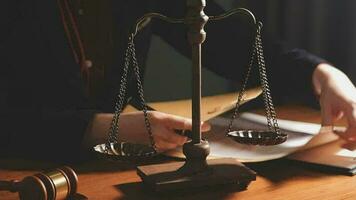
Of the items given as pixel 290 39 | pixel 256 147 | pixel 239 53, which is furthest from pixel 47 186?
pixel 290 39

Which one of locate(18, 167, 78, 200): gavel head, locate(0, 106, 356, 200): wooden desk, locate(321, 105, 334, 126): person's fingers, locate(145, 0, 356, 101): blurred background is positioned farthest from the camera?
locate(145, 0, 356, 101): blurred background

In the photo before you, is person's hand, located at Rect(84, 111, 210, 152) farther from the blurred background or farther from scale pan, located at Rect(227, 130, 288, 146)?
the blurred background

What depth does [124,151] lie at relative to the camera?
89 cm

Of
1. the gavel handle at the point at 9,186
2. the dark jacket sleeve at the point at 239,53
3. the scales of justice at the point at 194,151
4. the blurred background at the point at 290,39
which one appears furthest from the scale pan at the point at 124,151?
the blurred background at the point at 290,39

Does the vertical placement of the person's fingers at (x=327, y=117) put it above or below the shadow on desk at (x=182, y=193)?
above

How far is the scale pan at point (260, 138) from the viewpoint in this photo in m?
0.91

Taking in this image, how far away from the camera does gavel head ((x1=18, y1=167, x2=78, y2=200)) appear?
790 millimetres

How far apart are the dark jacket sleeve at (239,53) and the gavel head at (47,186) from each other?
68 cm

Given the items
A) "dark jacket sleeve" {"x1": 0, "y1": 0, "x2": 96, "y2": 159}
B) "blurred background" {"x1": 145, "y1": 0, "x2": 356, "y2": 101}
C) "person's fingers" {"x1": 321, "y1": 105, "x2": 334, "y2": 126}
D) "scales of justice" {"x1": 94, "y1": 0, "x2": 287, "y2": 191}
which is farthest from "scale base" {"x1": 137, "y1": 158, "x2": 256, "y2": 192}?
"blurred background" {"x1": 145, "y1": 0, "x2": 356, "y2": 101}

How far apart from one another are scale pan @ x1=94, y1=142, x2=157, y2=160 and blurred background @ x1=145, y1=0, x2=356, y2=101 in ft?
3.96

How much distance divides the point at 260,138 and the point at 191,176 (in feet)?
0.43

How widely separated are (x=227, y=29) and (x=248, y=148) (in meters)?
0.52

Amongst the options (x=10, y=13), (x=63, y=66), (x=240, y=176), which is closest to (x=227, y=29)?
(x=63, y=66)

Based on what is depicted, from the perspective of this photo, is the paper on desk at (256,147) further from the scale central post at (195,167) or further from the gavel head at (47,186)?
the gavel head at (47,186)
